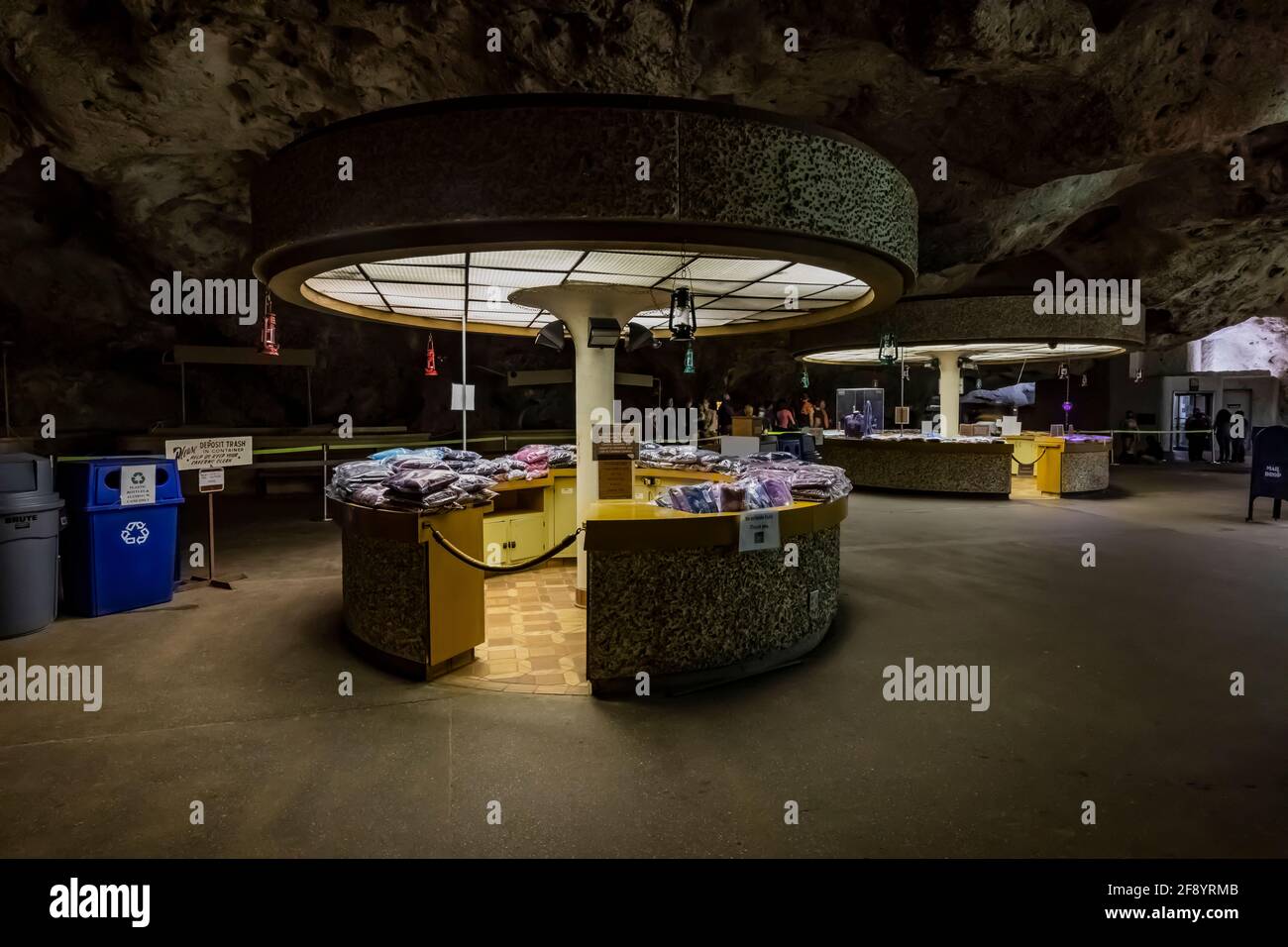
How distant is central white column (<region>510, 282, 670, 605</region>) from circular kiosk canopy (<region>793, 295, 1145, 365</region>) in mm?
6716

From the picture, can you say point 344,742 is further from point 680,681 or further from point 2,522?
point 2,522

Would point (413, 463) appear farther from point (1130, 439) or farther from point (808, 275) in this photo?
point (1130, 439)

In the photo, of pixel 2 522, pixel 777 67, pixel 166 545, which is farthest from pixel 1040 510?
pixel 2 522

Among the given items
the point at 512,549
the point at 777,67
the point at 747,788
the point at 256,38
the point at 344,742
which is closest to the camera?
the point at 747,788

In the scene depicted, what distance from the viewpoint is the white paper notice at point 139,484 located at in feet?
16.8

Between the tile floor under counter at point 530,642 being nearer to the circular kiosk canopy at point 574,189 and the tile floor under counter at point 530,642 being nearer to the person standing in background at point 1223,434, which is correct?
the circular kiosk canopy at point 574,189

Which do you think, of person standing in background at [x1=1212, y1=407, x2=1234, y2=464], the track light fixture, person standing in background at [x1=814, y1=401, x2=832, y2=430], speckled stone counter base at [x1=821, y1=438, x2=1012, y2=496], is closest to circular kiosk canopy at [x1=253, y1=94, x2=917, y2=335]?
the track light fixture

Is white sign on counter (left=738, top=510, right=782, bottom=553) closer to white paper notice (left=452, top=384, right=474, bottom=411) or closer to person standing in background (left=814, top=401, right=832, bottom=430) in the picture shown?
white paper notice (left=452, top=384, right=474, bottom=411)

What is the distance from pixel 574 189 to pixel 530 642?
289 cm

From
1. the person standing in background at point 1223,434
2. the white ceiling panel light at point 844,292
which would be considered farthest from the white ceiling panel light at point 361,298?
the person standing in background at point 1223,434

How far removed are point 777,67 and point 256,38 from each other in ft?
20.6

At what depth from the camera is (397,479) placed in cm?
406

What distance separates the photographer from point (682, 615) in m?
3.72

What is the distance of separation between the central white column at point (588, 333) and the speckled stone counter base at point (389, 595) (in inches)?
66.9
